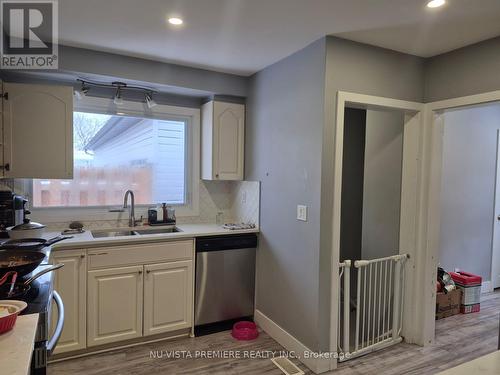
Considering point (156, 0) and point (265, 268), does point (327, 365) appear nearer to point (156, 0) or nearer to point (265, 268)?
point (265, 268)

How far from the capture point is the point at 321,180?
2.45 metres

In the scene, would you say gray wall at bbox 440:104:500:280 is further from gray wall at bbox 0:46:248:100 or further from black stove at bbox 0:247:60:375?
black stove at bbox 0:247:60:375

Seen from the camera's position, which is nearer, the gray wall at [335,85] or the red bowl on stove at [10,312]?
the red bowl on stove at [10,312]

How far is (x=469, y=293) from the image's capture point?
3.57 metres

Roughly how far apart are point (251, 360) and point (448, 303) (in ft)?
7.24

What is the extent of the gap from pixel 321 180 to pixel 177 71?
1677 millimetres

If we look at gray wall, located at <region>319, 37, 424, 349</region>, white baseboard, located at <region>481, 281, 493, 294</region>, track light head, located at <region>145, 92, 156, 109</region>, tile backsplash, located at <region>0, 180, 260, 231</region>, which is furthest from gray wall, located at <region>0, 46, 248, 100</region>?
white baseboard, located at <region>481, 281, 493, 294</region>

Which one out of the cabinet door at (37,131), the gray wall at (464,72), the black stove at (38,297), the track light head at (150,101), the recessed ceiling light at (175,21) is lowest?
the black stove at (38,297)

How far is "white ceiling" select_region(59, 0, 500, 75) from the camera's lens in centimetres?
198

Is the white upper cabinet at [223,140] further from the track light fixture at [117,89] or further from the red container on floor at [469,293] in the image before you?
the red container on floor at [469,293]

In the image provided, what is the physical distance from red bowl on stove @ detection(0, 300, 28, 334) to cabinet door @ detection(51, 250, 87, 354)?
1477 mm

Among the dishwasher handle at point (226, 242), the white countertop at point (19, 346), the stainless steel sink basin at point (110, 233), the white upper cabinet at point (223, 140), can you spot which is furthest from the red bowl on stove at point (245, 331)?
the white countertop at point (19, 346)

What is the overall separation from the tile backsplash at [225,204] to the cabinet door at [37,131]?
2.52ft

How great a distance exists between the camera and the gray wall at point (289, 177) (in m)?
2.52
